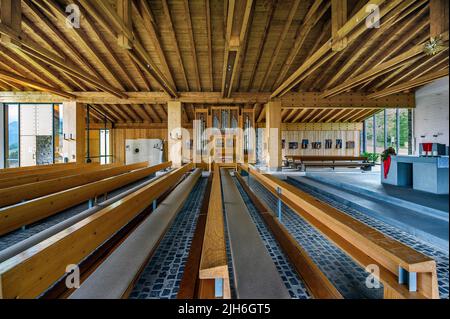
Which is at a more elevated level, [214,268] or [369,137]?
[369,137]

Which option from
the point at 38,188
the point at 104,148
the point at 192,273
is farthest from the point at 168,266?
the point at 104,148

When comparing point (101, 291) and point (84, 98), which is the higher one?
point (84, 98)

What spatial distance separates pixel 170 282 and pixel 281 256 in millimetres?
1044

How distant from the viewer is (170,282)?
1676 mm

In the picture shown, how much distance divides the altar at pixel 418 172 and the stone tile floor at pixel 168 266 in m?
2.98

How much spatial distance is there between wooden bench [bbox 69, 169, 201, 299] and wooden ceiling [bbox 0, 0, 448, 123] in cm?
301

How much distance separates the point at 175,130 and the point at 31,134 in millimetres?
6435

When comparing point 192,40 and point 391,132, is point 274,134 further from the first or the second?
point 391,132

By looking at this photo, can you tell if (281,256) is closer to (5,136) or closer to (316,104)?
(316,104)

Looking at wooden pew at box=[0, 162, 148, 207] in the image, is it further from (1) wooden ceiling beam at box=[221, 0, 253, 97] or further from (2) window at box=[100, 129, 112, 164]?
(2) window at box=[100, 129, 112, 164]

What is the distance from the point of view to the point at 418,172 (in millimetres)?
3459

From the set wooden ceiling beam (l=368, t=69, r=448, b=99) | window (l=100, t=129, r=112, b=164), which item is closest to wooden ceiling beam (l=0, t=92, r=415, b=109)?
wooden ceiling beam (l=368, t=69, r=448, b=99)

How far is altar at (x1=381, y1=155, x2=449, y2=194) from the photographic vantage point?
3.03m
